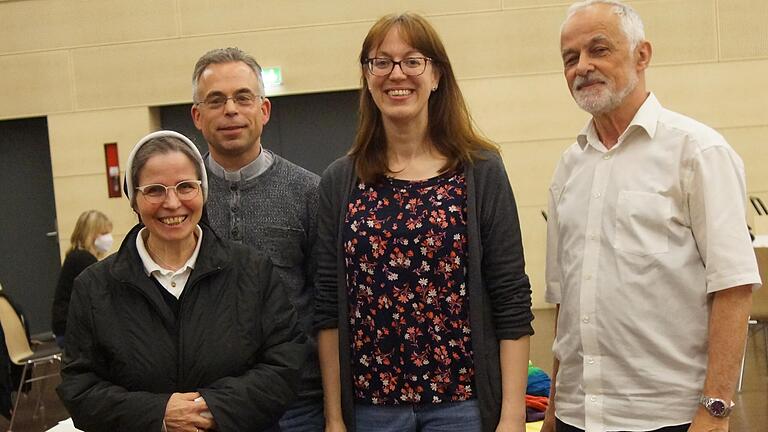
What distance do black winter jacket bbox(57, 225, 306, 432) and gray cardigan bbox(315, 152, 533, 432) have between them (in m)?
0.22

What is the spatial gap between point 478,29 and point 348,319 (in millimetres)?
8045

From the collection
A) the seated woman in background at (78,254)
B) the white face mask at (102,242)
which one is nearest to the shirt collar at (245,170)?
the seated woman in background at (78,254)

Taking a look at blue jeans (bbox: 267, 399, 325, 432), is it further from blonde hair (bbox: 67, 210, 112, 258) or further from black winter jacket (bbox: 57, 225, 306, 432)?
blonde hair (bbox: 67, 210, 112, 258)

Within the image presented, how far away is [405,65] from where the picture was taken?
2508 mm

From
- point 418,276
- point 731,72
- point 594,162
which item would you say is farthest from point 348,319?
point 731,72

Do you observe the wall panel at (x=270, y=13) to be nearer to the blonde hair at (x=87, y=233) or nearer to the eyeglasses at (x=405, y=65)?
the blonde hair at (x=87, y=233)

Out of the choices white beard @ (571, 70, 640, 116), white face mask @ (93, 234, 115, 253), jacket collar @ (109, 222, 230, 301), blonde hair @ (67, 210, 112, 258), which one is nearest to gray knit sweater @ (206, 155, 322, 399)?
jacket collar @ (109, 222, 230, 301)

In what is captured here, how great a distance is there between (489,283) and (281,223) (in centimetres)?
64

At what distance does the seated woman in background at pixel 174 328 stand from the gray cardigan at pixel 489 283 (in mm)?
203

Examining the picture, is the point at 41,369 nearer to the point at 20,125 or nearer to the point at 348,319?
the point at 20,125

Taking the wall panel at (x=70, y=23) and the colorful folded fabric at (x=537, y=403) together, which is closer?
the colorful folded fabric at (x=537, y=403)

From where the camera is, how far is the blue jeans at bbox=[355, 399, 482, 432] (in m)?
2.45

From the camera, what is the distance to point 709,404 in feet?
7.37

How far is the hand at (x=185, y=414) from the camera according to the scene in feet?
7.43
